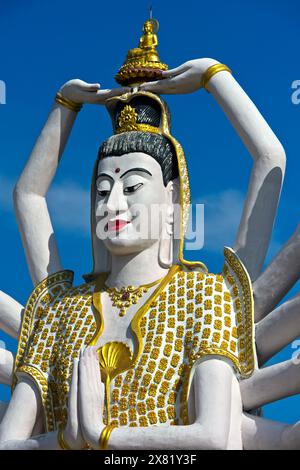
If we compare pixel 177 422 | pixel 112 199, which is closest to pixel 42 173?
pixel 112 199

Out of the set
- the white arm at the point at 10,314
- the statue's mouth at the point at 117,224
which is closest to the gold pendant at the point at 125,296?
the statue's mouth at the point at 117,224

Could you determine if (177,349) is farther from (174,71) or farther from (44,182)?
(174,71)

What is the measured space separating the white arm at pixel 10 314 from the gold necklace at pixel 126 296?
39.1 inches

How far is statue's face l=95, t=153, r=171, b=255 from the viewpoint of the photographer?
35.5ft

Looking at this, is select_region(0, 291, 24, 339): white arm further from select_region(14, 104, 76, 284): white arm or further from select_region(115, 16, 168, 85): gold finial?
select_region(115, 16, 168, 85): gold finial

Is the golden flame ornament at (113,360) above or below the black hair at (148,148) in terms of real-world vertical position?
below

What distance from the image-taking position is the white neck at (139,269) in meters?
10.9

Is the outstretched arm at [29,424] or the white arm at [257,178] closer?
the outstretched arm at [29,424]

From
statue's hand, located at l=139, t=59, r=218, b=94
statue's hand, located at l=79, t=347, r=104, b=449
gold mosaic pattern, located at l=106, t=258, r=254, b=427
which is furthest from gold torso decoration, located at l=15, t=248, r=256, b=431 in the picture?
statue's hand, located at l=139, t=59, r=218, b=94

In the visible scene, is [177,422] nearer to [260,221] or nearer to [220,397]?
[220,397]

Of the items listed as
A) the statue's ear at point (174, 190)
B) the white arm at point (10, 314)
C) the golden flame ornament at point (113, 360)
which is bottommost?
the golden flame ornament at point (113, 360)

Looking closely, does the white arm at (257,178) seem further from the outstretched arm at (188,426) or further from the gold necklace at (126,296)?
the outstretched arm at (188,426)
